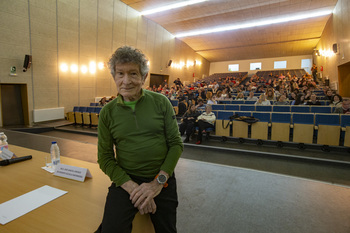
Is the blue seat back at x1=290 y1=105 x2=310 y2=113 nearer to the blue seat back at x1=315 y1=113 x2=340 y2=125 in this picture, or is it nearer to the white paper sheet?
the blue seat back at x1=315 y1=113 x2=340 y2=125

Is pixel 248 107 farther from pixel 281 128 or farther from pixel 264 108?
pixel 281 128

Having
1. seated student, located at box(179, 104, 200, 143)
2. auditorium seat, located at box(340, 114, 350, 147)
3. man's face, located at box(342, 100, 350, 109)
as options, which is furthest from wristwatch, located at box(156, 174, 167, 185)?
man's face, located at box(342, 100, 350, 109)

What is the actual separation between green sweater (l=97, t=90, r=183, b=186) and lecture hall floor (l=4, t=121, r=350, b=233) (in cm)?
92

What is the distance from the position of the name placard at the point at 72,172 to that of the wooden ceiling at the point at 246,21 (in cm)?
1119

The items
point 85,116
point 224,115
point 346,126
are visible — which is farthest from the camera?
point 85,116

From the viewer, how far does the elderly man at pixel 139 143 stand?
113 cm

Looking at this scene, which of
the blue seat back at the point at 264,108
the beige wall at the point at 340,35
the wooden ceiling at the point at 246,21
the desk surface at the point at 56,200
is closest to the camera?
the desk surface at the point at 56,200

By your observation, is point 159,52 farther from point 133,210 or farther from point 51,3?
point 133,210

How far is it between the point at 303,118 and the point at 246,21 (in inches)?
437

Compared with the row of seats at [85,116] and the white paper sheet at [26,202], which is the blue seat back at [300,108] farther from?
the row of seats at [85,116]

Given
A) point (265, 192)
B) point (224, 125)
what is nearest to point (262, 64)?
point (224, 125)

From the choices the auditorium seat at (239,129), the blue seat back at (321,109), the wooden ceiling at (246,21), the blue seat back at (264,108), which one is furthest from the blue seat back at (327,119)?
the wooden ceiling at (246,21)

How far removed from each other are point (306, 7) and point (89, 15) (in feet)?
38.7

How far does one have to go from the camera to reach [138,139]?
3.90ft
